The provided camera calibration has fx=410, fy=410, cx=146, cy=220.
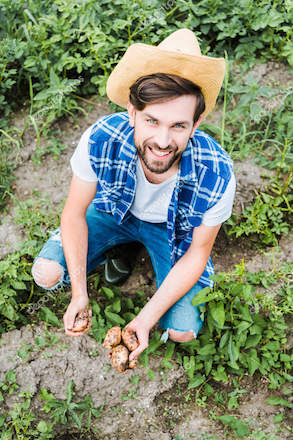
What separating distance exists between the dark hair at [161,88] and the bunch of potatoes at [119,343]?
119 centimetres

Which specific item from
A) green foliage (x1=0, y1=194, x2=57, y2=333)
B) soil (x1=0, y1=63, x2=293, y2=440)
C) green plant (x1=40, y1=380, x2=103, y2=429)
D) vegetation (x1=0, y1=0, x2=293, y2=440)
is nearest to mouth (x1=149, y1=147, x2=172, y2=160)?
vegetation (x1=0, y1=0, x2=293, y2=440)

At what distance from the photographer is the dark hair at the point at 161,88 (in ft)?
5.99

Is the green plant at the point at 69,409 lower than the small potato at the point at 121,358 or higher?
lower

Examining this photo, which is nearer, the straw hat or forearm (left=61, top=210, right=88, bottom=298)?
the straw hat

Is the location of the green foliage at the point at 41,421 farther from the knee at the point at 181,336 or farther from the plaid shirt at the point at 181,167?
the plaid shirt at the point at 181,167

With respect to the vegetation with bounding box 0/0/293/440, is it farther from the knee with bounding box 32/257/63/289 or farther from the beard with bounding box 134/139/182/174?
the beard with bounding box 134/139/182/174

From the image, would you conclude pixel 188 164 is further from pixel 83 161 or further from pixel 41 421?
pixel 41 421

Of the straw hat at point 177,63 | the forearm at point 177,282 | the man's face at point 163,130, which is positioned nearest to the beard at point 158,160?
the man's face at point 163,130

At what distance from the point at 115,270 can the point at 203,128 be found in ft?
4.54

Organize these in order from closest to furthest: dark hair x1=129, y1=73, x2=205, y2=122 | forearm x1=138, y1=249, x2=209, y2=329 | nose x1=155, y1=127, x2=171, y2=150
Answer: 1. dark hair x1=129, y1=73, x2=205, y2=122
2. nose x1=155, y1=127, x2=171, y2=150
3. forearm x1=138, y1=249, x2=209, y2=329

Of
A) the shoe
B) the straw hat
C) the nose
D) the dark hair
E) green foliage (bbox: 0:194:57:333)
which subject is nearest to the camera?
the straw hat

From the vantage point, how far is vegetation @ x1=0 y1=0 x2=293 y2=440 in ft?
8.14

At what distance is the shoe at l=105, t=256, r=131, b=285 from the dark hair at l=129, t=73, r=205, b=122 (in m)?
1.27

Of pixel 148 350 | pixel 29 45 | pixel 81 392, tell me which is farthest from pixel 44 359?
pixel 29 45
